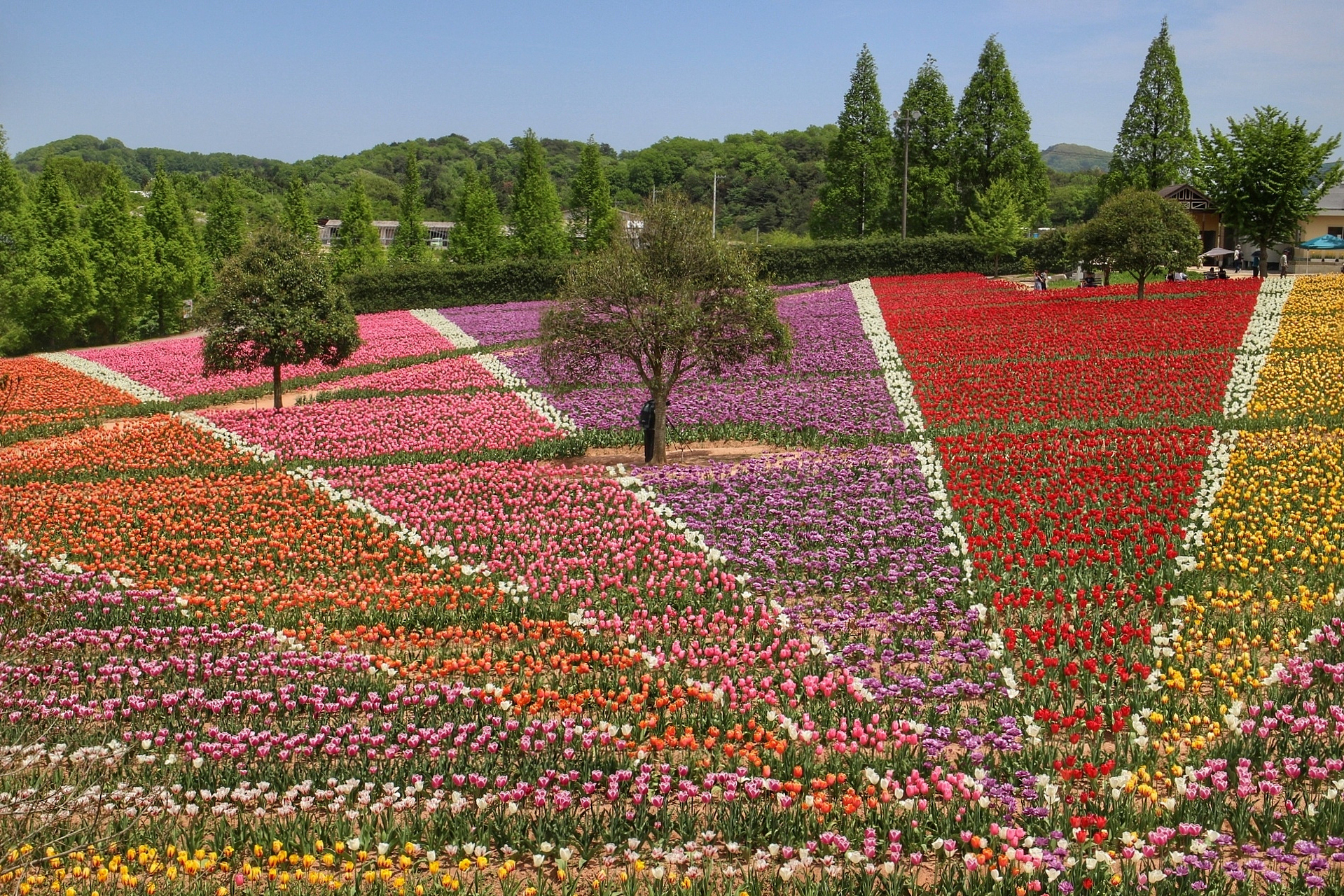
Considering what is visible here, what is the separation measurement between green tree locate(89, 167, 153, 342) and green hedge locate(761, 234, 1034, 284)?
105 feet

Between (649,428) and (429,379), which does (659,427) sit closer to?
(649,428)

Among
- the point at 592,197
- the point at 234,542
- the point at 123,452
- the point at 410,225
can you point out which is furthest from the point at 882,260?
the point at 234,542

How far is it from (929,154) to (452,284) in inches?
1317

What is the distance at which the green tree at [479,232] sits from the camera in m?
66.9

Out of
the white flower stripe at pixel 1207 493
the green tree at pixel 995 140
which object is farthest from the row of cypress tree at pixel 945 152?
the white flower stripe at pixel 1207 493

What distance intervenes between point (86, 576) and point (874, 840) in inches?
447

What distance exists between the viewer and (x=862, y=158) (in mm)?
71500

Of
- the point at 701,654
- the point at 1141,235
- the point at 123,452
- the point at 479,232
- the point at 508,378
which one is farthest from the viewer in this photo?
the point at 479,232

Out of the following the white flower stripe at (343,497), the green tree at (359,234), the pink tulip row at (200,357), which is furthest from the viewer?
the green tree at (359,234)

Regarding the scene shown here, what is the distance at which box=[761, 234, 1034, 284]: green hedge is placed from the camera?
6091 centimetres

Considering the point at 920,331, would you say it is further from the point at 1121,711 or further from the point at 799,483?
the point at 1121,711

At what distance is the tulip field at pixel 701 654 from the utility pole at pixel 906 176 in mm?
46473

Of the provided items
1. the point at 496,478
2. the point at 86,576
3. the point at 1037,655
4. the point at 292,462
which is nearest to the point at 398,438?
the point at 292,462

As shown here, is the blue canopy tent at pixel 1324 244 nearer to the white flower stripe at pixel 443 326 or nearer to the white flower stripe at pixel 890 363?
the white flower stripe at pixel 890 363
